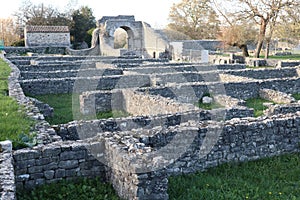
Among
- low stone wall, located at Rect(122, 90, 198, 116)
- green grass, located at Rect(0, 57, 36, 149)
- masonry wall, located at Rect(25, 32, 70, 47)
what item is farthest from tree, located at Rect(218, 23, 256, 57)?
green grass, located at Rect(0, 57, 36, 149)

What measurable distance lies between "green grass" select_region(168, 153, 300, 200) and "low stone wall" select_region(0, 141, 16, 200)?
206 cm

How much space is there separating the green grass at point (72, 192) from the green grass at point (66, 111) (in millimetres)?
4752

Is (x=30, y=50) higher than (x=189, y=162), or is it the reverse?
(x=30, y=50)

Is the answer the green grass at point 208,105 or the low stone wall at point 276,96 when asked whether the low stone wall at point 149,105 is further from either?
the low stone wall at point 276,96

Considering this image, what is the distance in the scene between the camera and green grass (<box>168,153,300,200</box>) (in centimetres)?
496

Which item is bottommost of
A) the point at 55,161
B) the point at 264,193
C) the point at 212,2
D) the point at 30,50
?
the point at 264,193

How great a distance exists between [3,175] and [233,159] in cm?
368

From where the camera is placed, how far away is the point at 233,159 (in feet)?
20.2

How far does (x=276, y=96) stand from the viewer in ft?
40.8

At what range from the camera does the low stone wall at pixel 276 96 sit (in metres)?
12.0

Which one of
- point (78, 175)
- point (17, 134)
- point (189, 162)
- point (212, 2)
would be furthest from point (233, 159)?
point (212, 2)

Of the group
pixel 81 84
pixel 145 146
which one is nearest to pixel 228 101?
pixel 81 84

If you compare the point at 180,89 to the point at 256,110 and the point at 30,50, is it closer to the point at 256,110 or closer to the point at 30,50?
the point at 256,110

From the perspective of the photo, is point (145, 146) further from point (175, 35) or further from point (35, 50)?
point (175, 35)
